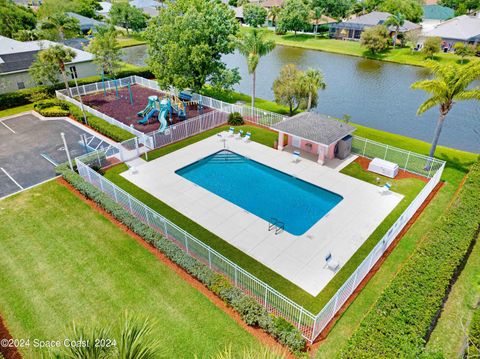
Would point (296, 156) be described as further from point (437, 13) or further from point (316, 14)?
point (437, 13)

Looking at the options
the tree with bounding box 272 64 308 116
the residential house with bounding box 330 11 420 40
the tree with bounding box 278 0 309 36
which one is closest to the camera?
the tree with bounding box 272 64 308 116

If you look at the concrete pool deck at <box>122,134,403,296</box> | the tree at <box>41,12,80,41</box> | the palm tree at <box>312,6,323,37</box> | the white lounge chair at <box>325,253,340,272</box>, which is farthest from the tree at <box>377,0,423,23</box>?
the white lounge chair at <box>325,253,340,272</box>

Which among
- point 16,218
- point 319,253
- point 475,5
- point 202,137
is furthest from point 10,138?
point 475,5

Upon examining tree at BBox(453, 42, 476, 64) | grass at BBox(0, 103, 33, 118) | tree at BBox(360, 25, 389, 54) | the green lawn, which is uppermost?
tree at BBox(360, 25, 389, 54)

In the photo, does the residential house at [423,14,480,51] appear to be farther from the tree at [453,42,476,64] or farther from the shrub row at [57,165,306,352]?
the shrub row at [57,165,306,352]

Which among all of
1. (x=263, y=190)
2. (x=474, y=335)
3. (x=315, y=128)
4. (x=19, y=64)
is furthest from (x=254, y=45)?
(x=19, y=64)

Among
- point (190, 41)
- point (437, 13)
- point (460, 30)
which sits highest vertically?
point (437, 13)

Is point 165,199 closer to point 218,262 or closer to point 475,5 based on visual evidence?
point 218,262
